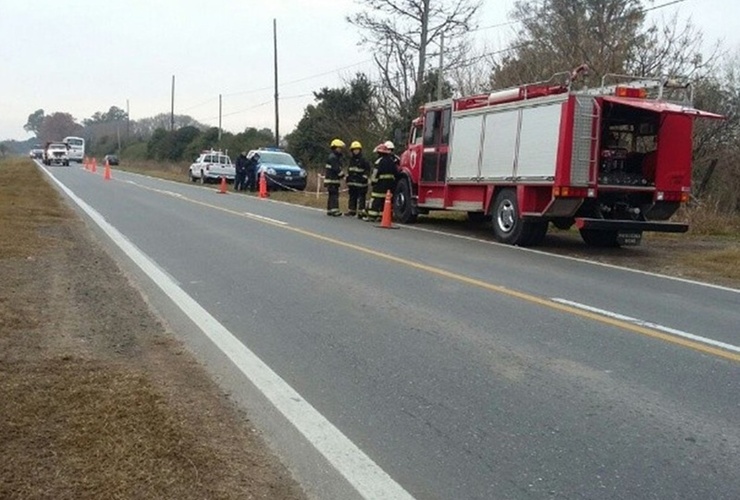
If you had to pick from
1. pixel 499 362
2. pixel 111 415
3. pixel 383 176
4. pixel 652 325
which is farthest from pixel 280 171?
pixel 111 415

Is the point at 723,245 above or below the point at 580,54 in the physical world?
below

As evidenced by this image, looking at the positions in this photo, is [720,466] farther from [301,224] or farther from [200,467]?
[301,224]

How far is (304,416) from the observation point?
4.89m

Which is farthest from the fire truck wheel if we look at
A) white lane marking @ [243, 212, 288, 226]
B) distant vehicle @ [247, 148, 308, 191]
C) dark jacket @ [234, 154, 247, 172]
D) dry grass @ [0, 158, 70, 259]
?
dark jacket @ [234, 154, 247, 172]

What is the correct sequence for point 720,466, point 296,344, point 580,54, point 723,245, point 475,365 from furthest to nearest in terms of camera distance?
point 580,54
point 723,245
point 296,344
point 475,365
point 720,466

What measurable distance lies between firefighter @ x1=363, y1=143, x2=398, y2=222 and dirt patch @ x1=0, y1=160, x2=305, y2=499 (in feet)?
38.2

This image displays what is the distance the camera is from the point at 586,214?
14.2 m

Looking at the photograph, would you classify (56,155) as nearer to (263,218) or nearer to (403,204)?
(263,218)

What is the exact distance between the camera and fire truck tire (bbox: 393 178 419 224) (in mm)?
19014

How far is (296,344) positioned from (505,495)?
120 inches

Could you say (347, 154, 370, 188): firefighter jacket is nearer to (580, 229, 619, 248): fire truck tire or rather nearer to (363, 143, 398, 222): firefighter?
(363, 143, 398, 222): firefighter

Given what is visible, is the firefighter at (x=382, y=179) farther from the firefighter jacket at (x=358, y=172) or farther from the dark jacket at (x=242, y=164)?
the dark jacket at (x=242, y=164)

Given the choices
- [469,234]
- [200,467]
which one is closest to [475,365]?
[200,467]

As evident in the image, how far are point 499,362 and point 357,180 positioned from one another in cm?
1480
